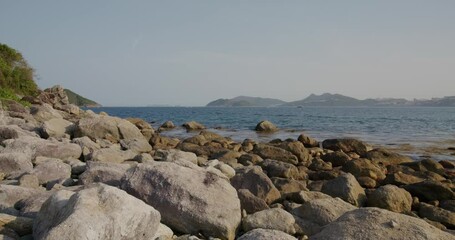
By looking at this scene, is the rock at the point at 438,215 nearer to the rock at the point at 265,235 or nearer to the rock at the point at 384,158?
the rock at the point at 265,235

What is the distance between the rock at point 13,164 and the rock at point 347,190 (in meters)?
6.91

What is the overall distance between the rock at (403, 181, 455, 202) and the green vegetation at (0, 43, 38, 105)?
32485mm

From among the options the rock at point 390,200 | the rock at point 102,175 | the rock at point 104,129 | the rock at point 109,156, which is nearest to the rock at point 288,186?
the rock at point 390,200

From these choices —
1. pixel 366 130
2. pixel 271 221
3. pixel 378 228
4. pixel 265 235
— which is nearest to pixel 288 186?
pixel 271 221

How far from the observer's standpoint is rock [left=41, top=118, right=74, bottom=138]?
595 inches

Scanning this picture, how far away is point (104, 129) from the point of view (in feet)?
56.1

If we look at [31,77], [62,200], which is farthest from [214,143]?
[31,77]

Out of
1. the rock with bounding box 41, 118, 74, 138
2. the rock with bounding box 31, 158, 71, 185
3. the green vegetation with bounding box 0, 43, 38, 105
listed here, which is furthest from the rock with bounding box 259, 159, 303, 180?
the green vegetation with bounding box 0, 43, 38, 105

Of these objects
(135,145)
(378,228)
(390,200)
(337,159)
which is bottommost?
(337,159)

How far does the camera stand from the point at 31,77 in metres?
37.8

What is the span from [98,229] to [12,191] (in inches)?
117

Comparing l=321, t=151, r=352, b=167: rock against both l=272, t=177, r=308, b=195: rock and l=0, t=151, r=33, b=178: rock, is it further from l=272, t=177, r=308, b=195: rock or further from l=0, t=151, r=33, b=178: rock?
l=0, t=151, r=33, b=178: rock

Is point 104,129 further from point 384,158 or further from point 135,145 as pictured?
point 384,158

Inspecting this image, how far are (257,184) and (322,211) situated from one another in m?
1.99
